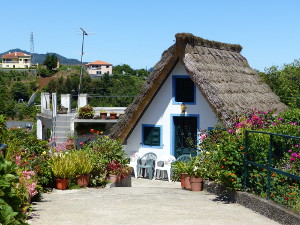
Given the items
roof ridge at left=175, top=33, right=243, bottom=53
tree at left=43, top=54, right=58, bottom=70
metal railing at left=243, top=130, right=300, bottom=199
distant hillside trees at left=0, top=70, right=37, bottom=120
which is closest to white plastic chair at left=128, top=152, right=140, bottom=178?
roof ridge at left=175, top=33, right=243, bottom=53

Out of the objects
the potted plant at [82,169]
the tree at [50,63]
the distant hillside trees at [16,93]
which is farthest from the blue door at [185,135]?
the tree at [50,63]

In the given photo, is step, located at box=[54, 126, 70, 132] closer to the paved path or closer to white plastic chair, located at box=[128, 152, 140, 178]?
white plastic chair, located at box=[128, 152, 140, 178]

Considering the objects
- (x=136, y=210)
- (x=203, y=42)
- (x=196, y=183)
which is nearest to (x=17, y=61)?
(x=203, y=42)

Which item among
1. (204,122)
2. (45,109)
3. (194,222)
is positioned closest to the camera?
(194,222)

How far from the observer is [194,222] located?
25.6 feet

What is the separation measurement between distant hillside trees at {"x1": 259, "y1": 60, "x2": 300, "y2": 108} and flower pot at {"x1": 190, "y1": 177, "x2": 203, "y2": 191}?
1261cm

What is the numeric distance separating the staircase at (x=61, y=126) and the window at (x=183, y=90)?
9930 mm

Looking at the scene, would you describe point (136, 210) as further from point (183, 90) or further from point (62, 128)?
point (62, 128)

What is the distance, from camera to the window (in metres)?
17.5

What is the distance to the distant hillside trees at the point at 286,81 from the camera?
24.6 meters

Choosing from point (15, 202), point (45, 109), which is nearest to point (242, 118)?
point (15, 202)

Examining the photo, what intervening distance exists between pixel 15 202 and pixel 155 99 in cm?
1280

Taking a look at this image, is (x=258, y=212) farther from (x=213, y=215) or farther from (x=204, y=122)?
(x=204, y=122)

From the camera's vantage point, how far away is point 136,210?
345 inches
